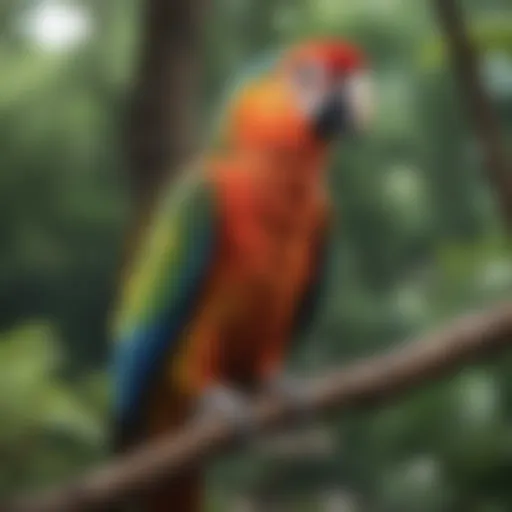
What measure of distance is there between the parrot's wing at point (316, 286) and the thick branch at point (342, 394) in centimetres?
6

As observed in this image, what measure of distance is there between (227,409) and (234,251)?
0.48 feet

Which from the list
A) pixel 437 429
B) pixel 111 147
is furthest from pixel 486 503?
pixel 111 147

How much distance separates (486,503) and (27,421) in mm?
446

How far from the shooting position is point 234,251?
1.36 meters

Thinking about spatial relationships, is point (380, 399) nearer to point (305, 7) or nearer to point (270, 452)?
point (270, 452)

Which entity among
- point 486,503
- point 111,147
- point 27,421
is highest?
point 111,147

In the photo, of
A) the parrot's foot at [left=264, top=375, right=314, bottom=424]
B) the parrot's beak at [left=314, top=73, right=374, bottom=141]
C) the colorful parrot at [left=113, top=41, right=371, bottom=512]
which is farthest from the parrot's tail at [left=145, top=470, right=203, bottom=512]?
the parrot's beak at [left=314, top=73, right=374, bottom=141]

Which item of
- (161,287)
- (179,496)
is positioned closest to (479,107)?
(161,287)

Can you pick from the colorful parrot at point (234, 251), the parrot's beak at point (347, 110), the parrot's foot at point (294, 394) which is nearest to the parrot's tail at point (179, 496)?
the colorful parrot at point (234, 251)

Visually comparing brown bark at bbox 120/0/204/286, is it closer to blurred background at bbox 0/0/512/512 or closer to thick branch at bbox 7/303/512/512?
blurred background at bbox 0/0/512/512

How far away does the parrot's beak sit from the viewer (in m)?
1.35

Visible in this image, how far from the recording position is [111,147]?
1384 mm

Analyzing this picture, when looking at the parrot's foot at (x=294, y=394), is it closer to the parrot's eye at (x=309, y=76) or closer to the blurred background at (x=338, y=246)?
the blurred background at (x=338, y=246)

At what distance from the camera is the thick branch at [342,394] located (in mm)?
1333
